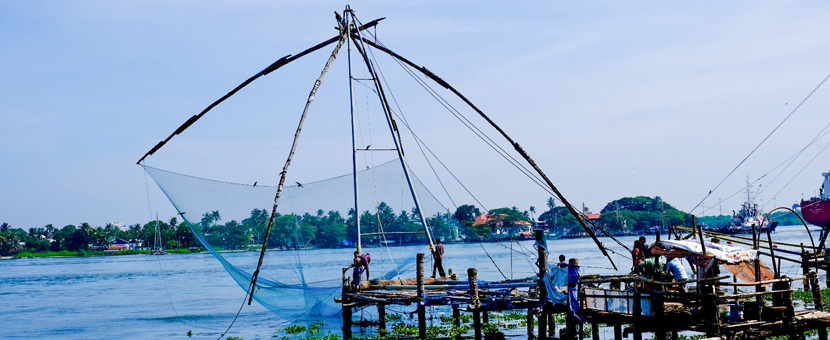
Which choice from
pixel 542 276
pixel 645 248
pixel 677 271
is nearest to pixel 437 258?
pixel 542 276

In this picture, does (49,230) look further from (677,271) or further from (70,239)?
→ (677,271)

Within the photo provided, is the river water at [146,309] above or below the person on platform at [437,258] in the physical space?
below

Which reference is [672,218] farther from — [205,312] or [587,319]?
[587,319]

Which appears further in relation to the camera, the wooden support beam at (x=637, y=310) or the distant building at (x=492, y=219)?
the distant building at (x=492, y=219)

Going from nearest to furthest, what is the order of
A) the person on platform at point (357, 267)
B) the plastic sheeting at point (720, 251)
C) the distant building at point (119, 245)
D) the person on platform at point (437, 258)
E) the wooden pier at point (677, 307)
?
the wooden pier at point (677, 307) → the plastic sheeting at point (720, 251) → the person on platform at point (357, 267) → the person on platform at point (437, 258) → the distant building at point (119, 245)

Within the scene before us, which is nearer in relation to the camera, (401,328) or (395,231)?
(395,231)

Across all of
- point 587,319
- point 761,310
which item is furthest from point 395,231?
point 761,310

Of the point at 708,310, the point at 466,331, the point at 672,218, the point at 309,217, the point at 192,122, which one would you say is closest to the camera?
the point at 708,310

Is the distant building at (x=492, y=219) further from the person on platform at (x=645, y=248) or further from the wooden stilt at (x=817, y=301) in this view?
the wooden stilt at (x=817, y=301)

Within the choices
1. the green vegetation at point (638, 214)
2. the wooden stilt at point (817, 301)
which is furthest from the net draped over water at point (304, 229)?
the green vegetation at point (638, 214)

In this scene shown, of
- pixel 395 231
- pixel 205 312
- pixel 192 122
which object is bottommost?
pixel 205 312

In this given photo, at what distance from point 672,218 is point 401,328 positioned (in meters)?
120

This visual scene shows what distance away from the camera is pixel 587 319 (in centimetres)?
1359

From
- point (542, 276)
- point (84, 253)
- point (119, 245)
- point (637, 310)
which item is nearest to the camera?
point (637, 310)
